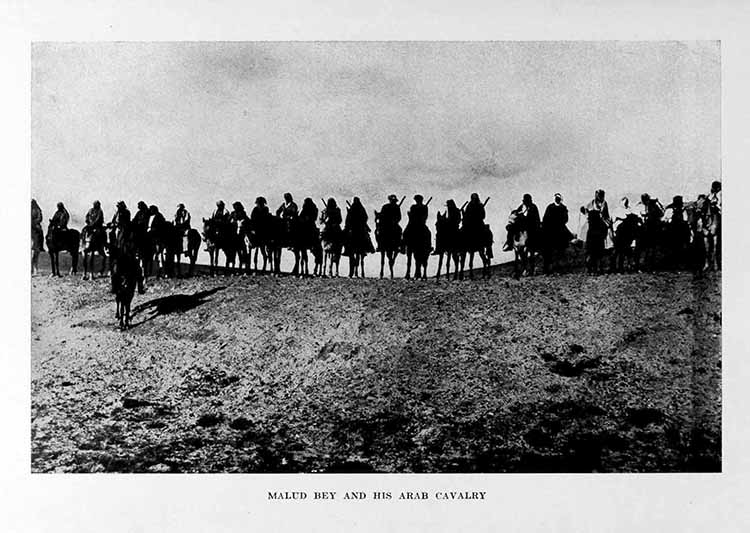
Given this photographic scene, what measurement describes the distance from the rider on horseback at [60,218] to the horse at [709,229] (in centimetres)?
498

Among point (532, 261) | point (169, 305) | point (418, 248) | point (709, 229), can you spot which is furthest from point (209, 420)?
point (709, 229)

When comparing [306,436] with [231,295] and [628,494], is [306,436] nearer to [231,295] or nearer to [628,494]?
[231,295]

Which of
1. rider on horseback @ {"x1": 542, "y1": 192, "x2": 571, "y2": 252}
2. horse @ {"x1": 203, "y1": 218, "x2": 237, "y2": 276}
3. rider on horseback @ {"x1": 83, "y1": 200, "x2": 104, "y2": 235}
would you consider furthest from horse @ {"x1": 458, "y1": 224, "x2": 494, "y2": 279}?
rider on horseback @ {"x1": 83, "y1": 200, "x2": 104, "y2": 235}

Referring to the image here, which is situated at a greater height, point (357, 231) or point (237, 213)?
point (237, 213)

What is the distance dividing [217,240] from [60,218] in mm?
1255

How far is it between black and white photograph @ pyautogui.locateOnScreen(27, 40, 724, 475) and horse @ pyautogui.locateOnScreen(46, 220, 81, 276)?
2 centimetres

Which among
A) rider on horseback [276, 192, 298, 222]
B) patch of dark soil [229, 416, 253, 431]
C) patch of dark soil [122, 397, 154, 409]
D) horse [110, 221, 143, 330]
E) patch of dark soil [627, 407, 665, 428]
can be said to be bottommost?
patch of dark soil [229, 416, 253, 431]

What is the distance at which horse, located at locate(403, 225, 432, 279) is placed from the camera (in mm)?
7047

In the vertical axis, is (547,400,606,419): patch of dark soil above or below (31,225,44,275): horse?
below

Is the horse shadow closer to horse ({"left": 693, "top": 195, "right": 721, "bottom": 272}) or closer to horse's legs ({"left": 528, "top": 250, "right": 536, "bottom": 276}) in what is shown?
horse's legs ({"left": 528, "top": 250, "right": 536, "bottom": 276})

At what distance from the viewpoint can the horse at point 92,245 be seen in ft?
22.5

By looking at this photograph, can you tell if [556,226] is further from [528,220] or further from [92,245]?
[92,245]

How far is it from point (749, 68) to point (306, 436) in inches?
173

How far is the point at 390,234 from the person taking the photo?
23.1 feet
